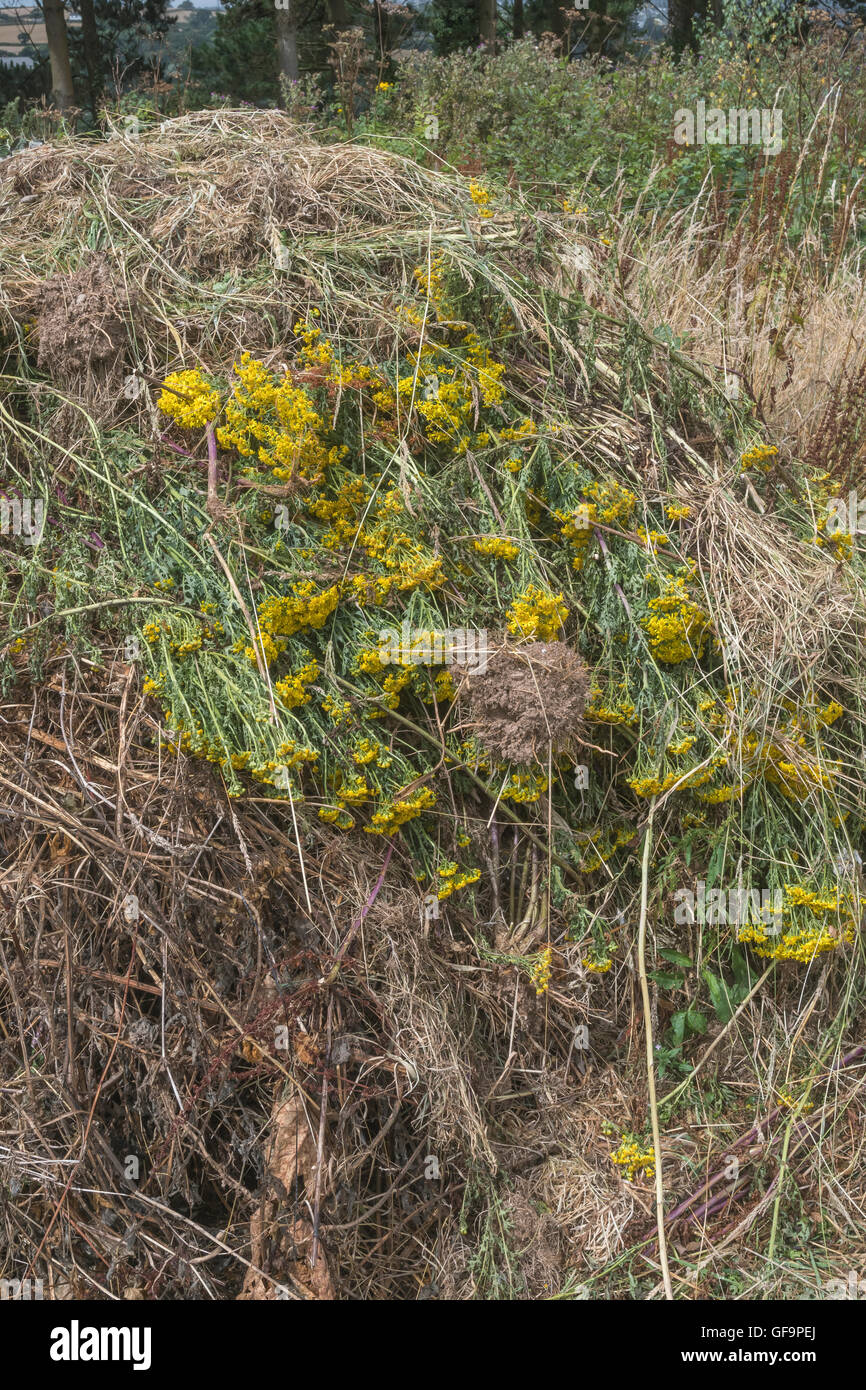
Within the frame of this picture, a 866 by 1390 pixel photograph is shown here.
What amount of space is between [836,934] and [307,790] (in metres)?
1.39

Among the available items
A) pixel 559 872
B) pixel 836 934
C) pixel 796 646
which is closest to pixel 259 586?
pixel 559 872

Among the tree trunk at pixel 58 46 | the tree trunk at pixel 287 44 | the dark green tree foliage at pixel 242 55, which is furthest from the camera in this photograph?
the dark green tree foliage at pixel 242 55

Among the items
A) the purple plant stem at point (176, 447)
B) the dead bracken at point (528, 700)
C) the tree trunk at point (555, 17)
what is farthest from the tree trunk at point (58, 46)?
the dead bracken at point (528, 700)

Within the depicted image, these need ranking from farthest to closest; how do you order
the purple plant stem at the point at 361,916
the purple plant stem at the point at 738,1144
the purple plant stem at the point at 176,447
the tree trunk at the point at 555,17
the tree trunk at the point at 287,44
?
the tree trunk at the point at 555,17, the tree trunk at the point at 287,44, the purple plant stem at the point at 176,447, the purple plant stem at the point at 738,1144, the purple plant stem at the point at 361,916

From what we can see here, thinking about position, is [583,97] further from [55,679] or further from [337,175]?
[55,679]

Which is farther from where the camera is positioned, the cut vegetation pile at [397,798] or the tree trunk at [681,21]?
the tree trunk at [681,21]

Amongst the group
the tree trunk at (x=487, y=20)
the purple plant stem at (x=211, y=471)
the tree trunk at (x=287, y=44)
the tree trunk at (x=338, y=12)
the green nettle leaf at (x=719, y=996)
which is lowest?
the green nettle leaf at (x=719, y=996)

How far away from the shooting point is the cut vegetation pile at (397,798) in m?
2.43

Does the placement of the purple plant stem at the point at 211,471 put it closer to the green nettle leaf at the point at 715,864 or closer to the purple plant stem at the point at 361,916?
the purple plant stem at the point at 361,916

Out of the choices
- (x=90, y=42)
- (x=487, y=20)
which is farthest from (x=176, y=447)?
(x=90, y=42)

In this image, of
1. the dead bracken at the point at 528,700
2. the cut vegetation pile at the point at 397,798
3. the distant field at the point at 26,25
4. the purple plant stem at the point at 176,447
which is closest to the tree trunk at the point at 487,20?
the distant field at the point at 26,25

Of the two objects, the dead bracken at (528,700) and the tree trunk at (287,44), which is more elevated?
the tree trunk at (287,44)

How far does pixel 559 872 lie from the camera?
2.68 metres

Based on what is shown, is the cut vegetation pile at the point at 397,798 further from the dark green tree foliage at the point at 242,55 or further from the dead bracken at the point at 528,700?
the dark green tree foliage at the point at 242,55
